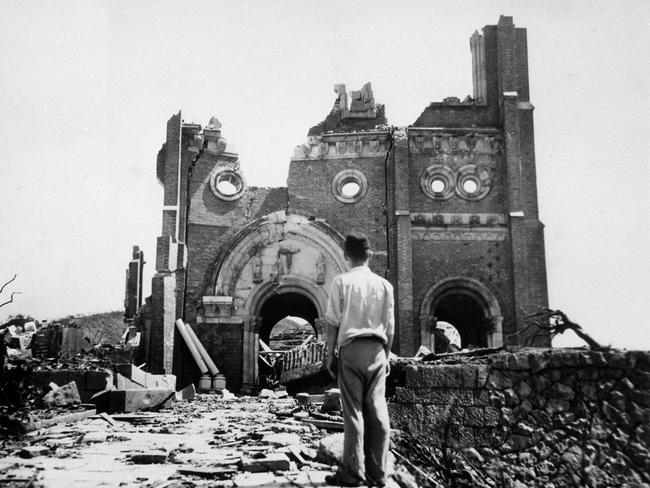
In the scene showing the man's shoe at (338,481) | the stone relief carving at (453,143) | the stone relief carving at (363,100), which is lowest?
the man's shoe at (338,481)

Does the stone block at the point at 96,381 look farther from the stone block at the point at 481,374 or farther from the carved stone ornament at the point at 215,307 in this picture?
the carved stone ornament at the point at 215,307

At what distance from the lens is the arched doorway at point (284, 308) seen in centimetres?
2362

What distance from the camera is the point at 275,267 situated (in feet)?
71.2

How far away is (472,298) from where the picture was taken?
2192cm

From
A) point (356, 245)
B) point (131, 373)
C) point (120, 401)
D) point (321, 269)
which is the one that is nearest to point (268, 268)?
point (321, 269)

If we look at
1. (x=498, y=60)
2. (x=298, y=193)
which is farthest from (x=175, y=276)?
(x=498, y=60)

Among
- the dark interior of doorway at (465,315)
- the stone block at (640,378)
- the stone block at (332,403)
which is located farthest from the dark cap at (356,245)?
the dark interior of doorway at (465,315)

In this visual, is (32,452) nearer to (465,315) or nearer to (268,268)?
(268,268)

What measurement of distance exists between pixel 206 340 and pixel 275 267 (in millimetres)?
3317

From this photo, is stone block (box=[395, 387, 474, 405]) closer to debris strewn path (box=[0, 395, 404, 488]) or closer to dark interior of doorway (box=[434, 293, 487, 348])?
debris strewn path (box=[0, 395, 404, 488])

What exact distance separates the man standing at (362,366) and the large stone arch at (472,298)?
16522mm

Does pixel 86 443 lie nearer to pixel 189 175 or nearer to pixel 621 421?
pixel 621 421

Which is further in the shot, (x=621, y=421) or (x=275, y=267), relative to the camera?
(x=275, y=267)

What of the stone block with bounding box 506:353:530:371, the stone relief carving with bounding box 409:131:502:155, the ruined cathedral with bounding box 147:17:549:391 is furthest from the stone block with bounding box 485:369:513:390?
the stone relief carving with bounding box 409:131:502:155
